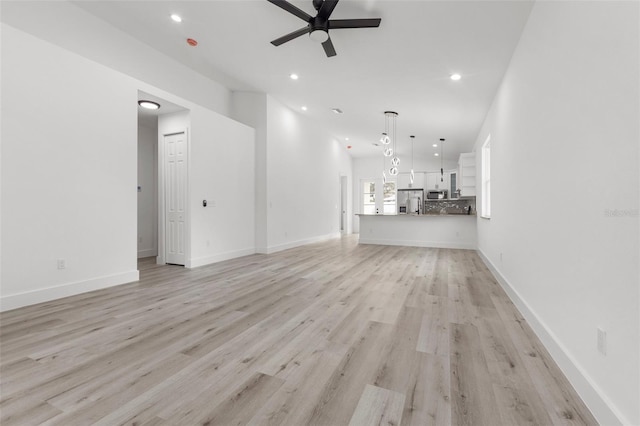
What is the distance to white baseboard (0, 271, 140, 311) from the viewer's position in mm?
2849

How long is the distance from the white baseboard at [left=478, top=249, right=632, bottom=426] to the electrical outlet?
0.18 m

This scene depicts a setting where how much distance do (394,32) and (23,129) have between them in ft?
13.7

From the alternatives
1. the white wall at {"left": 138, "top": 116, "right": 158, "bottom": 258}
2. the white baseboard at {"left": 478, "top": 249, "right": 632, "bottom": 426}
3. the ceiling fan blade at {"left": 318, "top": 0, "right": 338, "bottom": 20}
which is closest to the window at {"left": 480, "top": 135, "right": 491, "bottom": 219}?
the white baseboard at {"left": 478, "top": 249, "right": 632, "bottom": 426}

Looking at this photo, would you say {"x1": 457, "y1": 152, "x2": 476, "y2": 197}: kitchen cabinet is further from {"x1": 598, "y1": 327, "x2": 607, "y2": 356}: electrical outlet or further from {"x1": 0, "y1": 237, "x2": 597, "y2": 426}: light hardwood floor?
{"x1": 598, "y1": 327, "x2": 607, "y2": 356}: electrical outlet

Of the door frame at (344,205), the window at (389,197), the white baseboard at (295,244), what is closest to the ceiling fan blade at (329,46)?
the white baseboard at (295,244)

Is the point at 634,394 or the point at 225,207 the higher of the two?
the point at 225,207

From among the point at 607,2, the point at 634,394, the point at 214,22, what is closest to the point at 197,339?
the point at 634,394

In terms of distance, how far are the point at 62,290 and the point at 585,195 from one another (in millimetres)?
4628

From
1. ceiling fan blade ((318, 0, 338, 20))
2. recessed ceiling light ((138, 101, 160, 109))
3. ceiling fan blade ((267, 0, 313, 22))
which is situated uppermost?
ceiling fan blade ((267, 0, 313, 22))

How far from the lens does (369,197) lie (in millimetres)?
12406

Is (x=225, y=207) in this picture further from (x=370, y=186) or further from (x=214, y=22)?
(x=370, y=186)

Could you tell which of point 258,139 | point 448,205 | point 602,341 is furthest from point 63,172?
point 448,205

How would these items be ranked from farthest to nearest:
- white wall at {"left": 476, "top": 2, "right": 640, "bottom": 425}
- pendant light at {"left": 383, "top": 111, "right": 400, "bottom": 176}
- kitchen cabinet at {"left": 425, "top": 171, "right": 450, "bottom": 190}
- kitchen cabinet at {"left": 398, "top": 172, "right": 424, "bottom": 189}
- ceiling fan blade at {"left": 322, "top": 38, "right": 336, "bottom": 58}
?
kitchen cabinet at {"left": 398, "top": 172, "right": 424, "bottom": 189} → kitchen cabinet at {"left": 425, "top": 171, "right": 450, "bottom": 190} → pendant light at {"left": 383, "top": 111, "right": 400, "bottom": 176} → ceiling fan blade at {"left": 322, "top": 38, "right": 336, "bottom": 58} → white wall at {"left": 476, "top": 2, "right": 640, "bottom": 425}

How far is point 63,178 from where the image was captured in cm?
327
